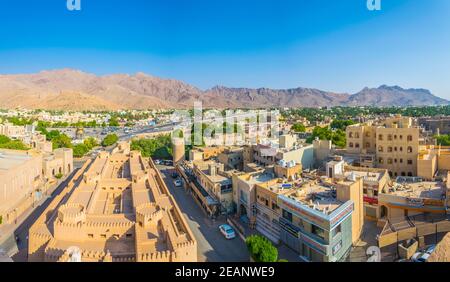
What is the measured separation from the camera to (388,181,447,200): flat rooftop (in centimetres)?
1788

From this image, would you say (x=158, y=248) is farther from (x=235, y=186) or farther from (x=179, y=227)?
(x=235, y=186)

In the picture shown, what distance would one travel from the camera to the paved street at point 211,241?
15969mm

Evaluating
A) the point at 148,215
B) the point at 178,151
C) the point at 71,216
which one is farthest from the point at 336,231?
the point at 178,151

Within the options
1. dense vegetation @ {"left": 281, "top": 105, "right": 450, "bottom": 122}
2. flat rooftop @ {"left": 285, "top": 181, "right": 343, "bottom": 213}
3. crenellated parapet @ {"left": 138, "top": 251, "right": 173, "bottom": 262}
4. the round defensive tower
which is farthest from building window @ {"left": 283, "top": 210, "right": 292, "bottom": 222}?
dense vegetation @ {"left": 281, "top": 105, "right": 450, "bottom": 122}

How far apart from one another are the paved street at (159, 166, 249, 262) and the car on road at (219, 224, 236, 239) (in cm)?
20

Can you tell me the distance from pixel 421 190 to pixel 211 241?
41.1ft

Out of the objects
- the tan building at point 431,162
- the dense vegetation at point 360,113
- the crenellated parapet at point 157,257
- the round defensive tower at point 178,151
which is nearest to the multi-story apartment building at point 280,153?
the tan building at point 431,162

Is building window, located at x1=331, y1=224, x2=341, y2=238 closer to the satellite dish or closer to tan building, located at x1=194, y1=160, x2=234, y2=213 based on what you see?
tan building, located at x1=194, y1=160, x2=234, y2=213

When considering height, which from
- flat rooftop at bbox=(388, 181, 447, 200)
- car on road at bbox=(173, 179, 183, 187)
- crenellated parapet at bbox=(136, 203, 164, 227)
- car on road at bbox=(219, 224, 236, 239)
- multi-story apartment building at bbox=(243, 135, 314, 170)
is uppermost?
multi-story apartment building at bbox=(243, 135, 314, 170)

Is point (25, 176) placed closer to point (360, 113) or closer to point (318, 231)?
point (318, 231)

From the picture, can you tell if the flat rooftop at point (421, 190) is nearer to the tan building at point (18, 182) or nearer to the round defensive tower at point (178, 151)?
the round defensive tower at point (178, 151)

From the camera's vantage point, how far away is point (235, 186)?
21188mm

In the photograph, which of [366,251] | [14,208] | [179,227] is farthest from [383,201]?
[14,208]
